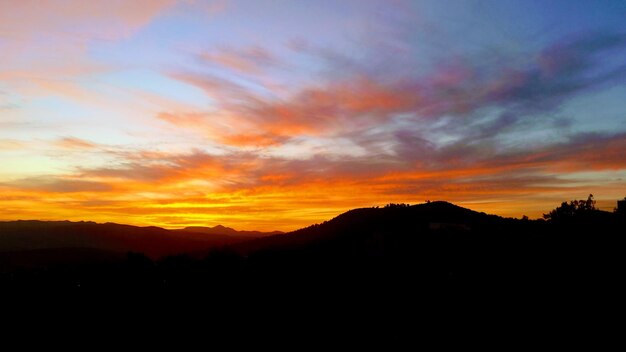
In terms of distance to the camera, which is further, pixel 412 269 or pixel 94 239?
pixel 94 239

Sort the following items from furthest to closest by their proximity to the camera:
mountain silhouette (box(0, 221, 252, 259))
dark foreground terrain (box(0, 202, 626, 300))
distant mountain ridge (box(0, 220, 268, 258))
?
distant mountain ridge (box(0, 220, 268, 258))
mountain silhouette (box(0, 221, 252, 259))
dark foreground terrain (box(0, 202, 626, 300))

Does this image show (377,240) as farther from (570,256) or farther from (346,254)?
(570,256)

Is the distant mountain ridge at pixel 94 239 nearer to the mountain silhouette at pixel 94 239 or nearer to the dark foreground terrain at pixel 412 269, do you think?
the mountain silhouette at pixel 94 239

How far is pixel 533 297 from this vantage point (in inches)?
931

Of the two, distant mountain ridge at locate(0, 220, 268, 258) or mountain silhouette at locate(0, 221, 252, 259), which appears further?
distant mountain ridge at locate(0, 220, 268, 258)

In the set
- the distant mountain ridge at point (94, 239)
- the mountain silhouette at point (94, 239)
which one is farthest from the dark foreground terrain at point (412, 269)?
the distant mountain ridge at point (94, 239)

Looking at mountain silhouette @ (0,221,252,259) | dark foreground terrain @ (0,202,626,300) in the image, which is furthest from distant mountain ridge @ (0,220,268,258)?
dark foreground terrain @ (0,202,626,300)

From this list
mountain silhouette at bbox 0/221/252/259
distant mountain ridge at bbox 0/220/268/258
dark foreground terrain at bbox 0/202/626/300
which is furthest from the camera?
distant mountain ridge at bbox 0/220/268/258

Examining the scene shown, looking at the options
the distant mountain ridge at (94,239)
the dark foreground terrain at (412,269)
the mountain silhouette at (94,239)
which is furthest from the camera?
the distant mountain ridge at (94,239)

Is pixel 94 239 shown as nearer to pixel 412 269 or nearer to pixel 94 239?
pixel 94 239

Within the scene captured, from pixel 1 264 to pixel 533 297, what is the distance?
11343 cm

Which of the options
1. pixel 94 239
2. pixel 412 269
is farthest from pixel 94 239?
pixel 412 269

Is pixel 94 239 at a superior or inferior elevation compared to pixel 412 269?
inferior

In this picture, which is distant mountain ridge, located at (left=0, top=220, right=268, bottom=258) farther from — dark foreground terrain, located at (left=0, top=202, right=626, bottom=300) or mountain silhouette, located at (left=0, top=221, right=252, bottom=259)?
dark foreground terrain, located at (left=0, top=202, right=626, bottom=300)
